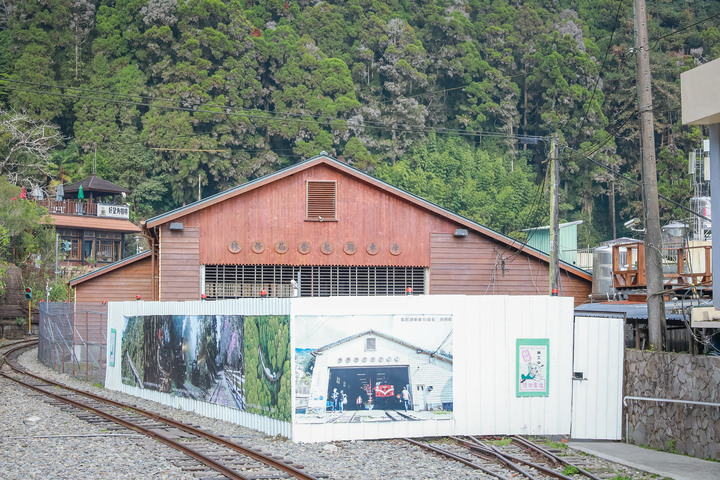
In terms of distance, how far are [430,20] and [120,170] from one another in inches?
1185

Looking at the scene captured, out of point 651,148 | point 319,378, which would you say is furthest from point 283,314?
point 651,148

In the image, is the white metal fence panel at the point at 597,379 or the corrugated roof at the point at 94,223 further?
the corrugated roof at the point at 94,223

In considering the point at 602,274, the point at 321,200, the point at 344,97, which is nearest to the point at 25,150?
the point at 344,97

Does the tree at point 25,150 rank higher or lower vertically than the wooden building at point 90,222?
higher

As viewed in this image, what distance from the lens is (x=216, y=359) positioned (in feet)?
56.1

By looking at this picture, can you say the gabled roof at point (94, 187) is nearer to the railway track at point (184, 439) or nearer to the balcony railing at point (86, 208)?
the balcony railing at point (86, 208)

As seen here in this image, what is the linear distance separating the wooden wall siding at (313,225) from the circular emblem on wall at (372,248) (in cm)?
9

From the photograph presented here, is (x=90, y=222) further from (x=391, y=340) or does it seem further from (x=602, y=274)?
(x=391, y=340)

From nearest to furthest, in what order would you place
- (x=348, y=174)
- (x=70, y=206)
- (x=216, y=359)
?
1. (x=216, y=359)
2. (x=348, y=174)
3. (x=70, y=206)

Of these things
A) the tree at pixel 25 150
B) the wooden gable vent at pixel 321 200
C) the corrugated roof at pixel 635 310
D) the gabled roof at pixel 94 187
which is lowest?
the corrugated roof at pixel 635 310

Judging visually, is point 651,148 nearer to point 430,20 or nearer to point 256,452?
point 256,452

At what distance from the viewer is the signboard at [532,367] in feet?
48.7

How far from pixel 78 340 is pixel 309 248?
319 inches

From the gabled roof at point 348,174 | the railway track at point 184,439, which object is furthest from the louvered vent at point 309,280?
the railway track at point 184,439
